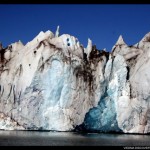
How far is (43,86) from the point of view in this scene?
43594 mm

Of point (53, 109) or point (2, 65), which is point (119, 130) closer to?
point (53, 109)

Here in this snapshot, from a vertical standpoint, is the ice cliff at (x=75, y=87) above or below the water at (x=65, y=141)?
above

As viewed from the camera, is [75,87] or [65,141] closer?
[65,141]

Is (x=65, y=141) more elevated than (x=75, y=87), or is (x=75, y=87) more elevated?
(x=75, y=87)

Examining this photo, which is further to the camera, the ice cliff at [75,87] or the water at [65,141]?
the ice cliff at [75,87]

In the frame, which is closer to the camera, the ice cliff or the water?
the water

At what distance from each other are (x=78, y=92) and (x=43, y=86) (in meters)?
4.09

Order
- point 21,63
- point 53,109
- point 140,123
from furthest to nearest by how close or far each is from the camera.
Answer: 1. point 21,63
2. point 53,109
3. point 140,123

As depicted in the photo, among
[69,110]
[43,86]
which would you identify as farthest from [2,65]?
[69,110]

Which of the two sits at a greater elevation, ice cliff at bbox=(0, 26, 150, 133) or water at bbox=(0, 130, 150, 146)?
ice cliff at bbox=(0, 26, 150, 133)

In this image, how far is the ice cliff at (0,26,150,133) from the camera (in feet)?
135

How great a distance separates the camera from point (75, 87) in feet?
→ 146

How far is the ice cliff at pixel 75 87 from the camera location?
135 feet
